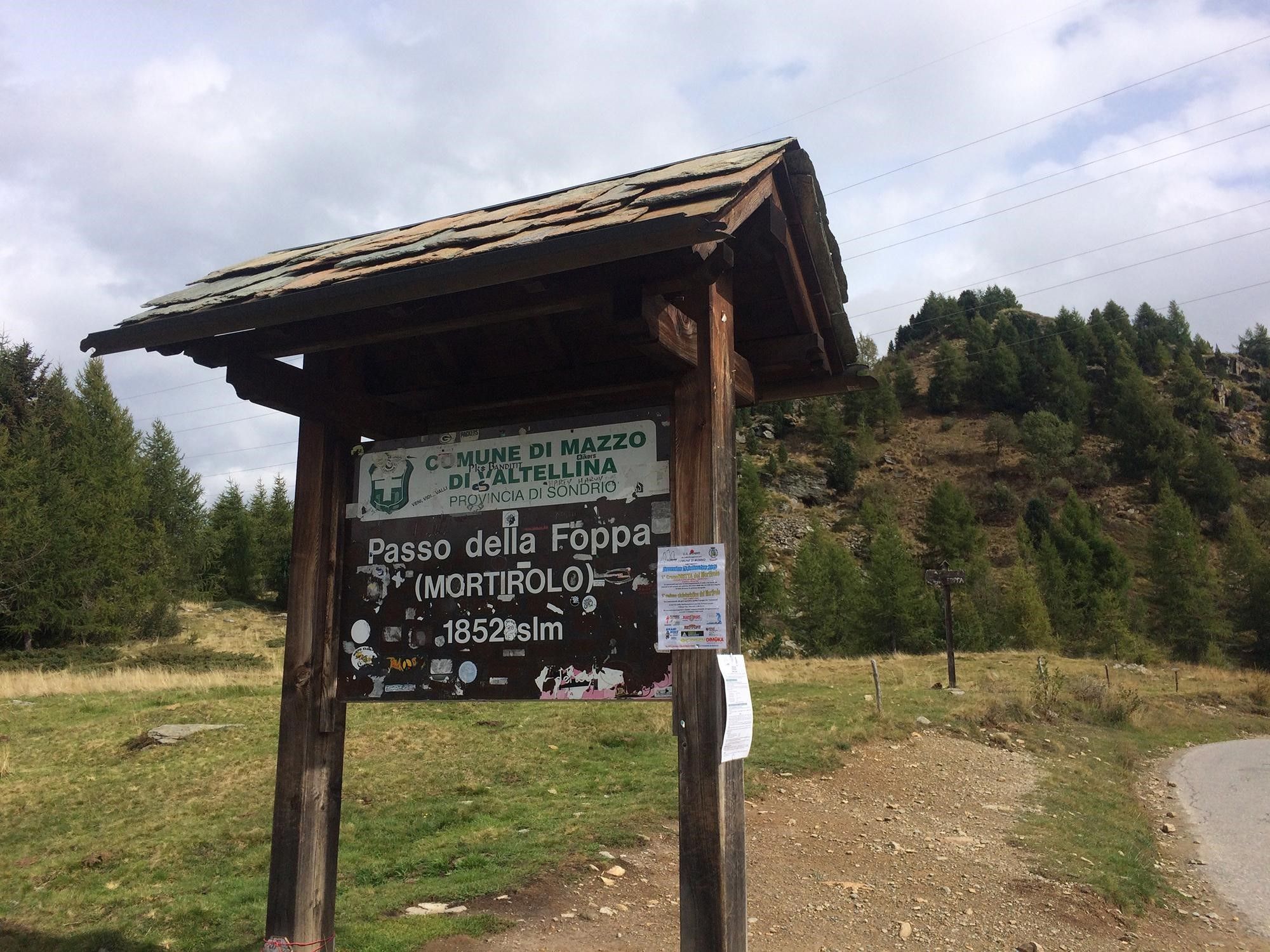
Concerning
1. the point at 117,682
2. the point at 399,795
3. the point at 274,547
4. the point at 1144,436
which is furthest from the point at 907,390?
the point at 399,795

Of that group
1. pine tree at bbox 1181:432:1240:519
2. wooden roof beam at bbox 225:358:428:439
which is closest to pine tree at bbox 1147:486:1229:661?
pine tree at bbox 1181:432:1240:519

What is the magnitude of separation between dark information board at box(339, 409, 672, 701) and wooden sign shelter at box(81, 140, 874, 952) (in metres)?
0.18

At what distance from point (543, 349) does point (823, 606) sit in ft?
137

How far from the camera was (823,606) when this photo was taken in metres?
44.4

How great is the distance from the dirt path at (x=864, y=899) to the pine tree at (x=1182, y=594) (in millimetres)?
44462

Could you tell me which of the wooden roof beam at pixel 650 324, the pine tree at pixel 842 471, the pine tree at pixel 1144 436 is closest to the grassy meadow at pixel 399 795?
the wooden roof beam at pixel 650 324

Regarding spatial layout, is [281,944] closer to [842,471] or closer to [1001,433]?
[842,471]

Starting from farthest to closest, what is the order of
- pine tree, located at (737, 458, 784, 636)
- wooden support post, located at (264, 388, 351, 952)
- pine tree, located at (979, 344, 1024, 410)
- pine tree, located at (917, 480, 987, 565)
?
pine tree, located at (979, 344, 1024, 410)
pine tree, located at (917, 480, 987, 565)
pine tree, located at (737, 458, 784, 636)
wooden support post, located at (264, 388, 351, 952)

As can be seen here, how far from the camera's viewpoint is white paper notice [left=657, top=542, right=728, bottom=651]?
320 centimetres

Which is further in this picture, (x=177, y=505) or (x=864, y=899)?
(x=177, y=505)

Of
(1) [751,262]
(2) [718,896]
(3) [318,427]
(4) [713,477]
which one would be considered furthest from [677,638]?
(3) [318,427]

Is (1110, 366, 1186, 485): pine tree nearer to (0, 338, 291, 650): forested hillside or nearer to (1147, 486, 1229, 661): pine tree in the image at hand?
(1147, 486, 1229, 661): pine tree

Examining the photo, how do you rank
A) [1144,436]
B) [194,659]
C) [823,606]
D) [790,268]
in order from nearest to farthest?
[790,268] < [194,659] < [823,606] < [1144,436]

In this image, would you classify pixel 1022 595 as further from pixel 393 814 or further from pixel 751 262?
pixel 751 262
